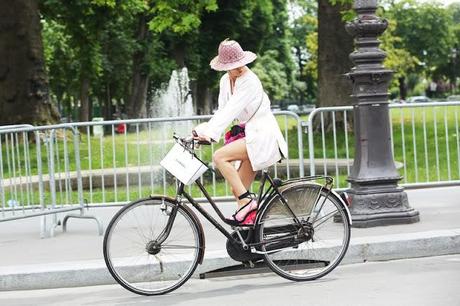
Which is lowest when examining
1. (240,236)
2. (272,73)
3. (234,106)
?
(240,236)

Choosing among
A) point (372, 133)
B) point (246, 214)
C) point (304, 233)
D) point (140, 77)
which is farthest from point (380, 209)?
point (140, 77)

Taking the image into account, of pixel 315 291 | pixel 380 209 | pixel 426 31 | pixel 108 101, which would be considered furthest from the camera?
pixel 426 31

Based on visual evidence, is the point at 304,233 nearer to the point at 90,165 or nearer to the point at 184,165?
the point at 184,165

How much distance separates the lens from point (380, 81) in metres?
9.20

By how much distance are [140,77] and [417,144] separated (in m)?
39.3

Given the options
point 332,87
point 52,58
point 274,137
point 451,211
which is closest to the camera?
point 274,137

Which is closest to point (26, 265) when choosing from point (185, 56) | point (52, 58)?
point (185, 56)

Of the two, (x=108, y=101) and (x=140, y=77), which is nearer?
(x=140, y=77)

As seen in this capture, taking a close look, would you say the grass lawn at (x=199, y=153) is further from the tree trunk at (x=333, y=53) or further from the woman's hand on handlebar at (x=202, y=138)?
the tree trunk at (x=333, y=53)

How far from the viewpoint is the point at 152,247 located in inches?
275

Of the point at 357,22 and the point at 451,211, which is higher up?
the point at 357,22

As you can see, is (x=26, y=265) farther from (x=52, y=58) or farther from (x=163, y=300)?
(x=52, y=58)

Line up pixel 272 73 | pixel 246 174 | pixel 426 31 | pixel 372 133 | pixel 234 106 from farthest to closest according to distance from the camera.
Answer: pixel 426 31 → pixel 272 73 → pixel 372 133 → pixel 246 174 → pixel 234 106

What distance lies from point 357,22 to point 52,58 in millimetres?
45010
